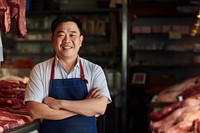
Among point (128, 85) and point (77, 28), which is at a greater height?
point (77, 28)

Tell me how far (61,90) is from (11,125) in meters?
0.52

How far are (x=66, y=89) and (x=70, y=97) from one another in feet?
0.21

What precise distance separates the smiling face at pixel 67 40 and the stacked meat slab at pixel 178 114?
161cm

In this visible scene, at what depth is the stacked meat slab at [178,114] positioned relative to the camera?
14.5 feet

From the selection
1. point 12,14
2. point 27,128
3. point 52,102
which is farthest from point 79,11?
point 52,102

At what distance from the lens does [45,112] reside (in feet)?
10.0

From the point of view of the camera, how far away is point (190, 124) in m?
4.44

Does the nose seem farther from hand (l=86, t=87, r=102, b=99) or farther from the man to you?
hand (l=86, t=87, r=102, b=99)

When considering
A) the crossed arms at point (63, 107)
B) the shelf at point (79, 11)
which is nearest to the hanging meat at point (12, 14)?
the crossed arms at point (63, 107)

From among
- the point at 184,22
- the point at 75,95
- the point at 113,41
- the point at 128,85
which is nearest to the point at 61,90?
the point at 75,95

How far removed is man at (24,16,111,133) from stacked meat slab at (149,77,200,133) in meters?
1.39

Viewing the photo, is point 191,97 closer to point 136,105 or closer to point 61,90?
point 61,90

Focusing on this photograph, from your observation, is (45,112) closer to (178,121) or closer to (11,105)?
(11,105)

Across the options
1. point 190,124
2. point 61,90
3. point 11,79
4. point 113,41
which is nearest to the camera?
point 61,90
